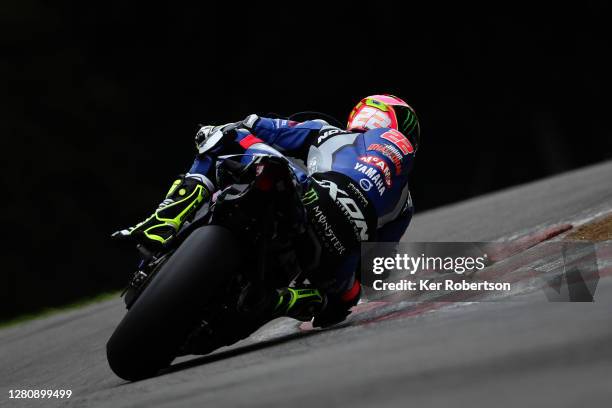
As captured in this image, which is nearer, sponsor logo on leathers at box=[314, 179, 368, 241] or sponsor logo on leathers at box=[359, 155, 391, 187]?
sponsor logo on leathers at box=[314, 179, 368, 241]

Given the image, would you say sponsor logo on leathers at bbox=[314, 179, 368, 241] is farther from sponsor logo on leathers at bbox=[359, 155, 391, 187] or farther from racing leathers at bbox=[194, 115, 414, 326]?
sponsor logo on leathers at bbox=[359, 155, 391, 187]

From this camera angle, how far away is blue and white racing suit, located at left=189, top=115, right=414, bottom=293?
5.27 meters

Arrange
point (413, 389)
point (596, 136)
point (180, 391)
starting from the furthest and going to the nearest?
1. point (596, 136)
2. point (180, 391)
3. point (413, 389)

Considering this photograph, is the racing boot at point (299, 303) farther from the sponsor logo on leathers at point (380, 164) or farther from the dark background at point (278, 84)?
the dark background at point (278, 84)

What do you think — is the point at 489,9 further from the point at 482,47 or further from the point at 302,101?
the point at 302,101

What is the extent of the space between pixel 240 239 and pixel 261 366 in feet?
1.64

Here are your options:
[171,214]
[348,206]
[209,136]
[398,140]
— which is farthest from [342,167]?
[171,214]

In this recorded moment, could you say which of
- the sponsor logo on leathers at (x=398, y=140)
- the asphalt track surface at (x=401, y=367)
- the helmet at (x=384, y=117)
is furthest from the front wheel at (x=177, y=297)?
the helmet at (x=384, y=117)

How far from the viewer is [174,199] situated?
5.09m

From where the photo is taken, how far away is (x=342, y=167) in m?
5.45

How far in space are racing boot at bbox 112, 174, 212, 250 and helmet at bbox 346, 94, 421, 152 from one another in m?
1.02

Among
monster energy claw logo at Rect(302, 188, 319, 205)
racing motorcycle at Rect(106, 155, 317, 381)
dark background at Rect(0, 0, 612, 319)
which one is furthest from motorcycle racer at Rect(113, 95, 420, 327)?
dark background at Rect(0, 0, 612, 319)

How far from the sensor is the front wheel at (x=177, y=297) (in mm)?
4367

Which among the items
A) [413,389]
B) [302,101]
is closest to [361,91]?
[302,101]
